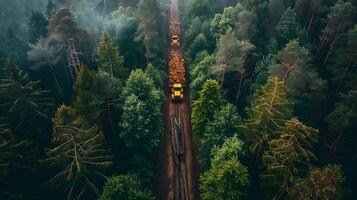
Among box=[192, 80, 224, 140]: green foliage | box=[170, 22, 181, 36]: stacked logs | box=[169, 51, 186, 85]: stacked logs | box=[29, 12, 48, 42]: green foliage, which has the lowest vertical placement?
box=[192, 80, 224, 140]: green foliage

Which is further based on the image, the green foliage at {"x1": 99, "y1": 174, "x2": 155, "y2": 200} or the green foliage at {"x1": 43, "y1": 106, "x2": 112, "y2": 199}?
the green foliage at {"x1": 99, "y1": 174, "x2": 155, "y2": 200}

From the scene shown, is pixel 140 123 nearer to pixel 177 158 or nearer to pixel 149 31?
pixel 177 158

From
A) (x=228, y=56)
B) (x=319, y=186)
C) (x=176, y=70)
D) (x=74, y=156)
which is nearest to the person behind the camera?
(x=319, y=186)

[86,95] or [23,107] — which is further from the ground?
[86,95]

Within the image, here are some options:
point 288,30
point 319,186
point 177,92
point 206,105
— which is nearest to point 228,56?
point 206,105

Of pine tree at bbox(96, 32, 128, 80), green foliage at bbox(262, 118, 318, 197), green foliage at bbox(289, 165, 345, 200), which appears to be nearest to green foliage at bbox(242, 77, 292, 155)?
green foliage at bbox(262, 118, 318, 197)

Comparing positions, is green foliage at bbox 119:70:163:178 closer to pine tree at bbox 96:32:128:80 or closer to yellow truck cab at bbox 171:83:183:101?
pine tree at bbox 96:32:128:80

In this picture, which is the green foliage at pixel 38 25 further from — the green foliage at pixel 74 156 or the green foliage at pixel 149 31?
the green foliage at pixel 74 156
